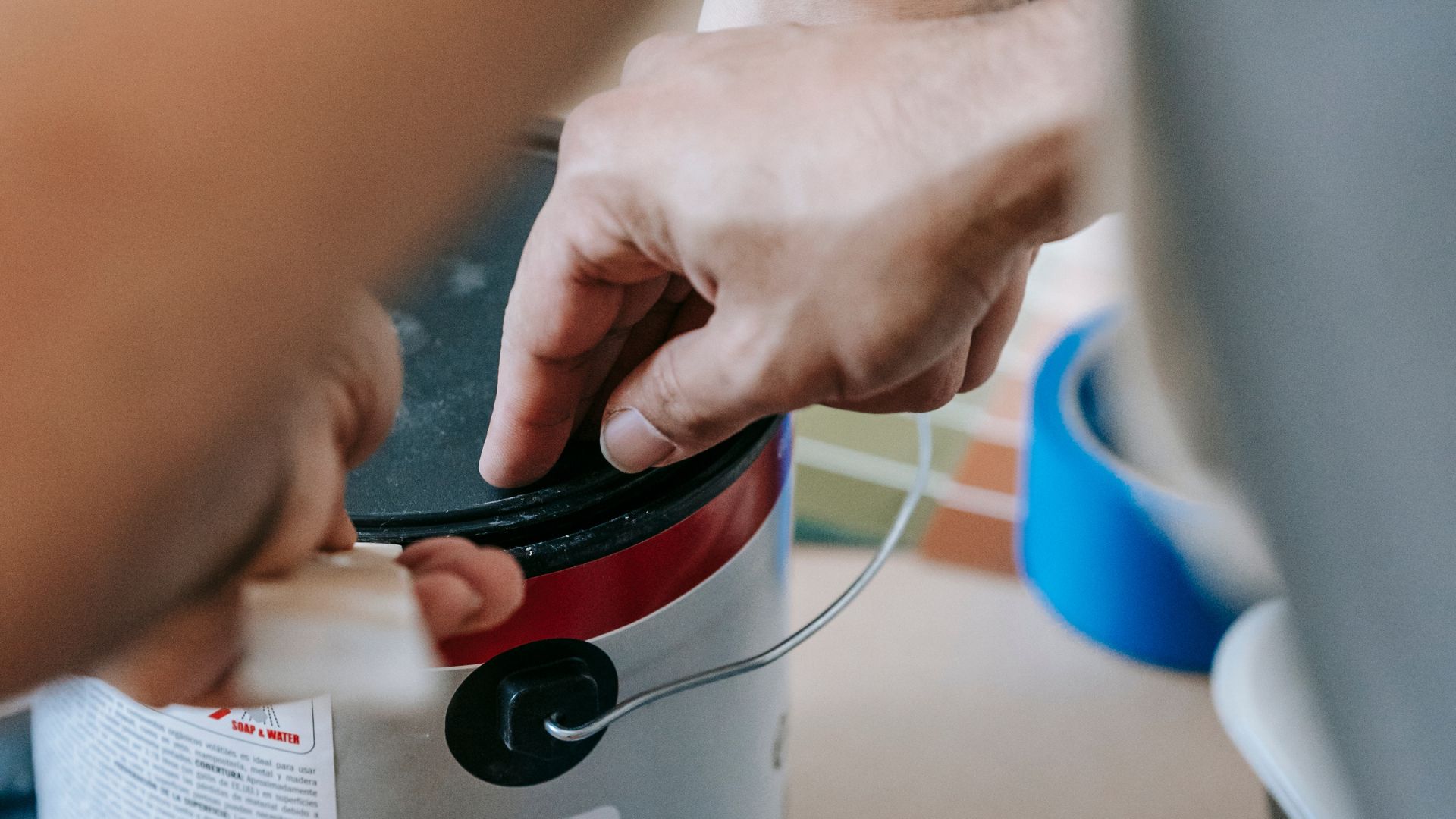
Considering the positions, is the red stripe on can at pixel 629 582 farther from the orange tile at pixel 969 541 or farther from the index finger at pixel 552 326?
the orange tile at pixel 969 541

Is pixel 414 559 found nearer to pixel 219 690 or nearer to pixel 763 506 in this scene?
pixel 219 690

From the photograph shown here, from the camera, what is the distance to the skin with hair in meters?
0.17

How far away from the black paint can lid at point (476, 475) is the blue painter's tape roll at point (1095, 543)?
54 cm

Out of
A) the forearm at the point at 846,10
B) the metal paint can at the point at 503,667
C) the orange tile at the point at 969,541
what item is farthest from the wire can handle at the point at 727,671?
the orange tile at the point at 969,541

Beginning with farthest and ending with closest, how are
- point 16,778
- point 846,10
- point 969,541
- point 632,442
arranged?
point 969,541 → point 16,778 → point 846,10 → point 632,442

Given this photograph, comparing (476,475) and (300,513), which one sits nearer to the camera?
(300,513)

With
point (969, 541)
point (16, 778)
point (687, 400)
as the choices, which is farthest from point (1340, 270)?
point (969, 541)

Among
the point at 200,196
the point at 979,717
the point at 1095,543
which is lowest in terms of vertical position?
Result: the point at 979,717

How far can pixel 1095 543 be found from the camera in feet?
3.53

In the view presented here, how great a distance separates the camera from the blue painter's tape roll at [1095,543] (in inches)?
41.4

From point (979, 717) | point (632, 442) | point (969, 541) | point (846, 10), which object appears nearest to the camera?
point (632, 442)

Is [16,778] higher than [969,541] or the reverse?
higher

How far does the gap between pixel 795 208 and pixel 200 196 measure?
27cm

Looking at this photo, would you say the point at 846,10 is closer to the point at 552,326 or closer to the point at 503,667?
the point at 552,326
